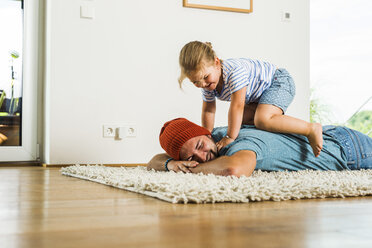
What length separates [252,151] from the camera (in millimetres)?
1761

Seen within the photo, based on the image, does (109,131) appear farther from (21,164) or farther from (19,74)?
(19,74)

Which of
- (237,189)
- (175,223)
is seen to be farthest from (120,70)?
(175,223)

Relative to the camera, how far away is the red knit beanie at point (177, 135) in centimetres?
184

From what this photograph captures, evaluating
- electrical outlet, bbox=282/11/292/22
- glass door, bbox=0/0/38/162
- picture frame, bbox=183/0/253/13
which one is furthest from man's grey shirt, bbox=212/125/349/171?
electrical outlet, bbox=282/11/292/22

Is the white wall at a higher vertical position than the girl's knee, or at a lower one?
higher

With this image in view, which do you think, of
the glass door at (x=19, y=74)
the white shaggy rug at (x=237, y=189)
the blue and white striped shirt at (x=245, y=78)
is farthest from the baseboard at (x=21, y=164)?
the white shaggy rug at (x=237, y=189)

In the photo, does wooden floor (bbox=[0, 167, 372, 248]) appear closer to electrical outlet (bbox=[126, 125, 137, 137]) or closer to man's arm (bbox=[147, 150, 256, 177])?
man's arm (bbox=[147, 150, 256, 177])

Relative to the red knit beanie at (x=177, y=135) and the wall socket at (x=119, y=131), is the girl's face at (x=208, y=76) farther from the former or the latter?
the wall socket at (x=119, y=131)

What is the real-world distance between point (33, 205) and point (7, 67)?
90.1 inches

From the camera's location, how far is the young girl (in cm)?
191

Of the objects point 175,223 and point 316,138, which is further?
point 316,138

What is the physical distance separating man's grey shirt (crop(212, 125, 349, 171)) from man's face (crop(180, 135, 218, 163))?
0.06 m

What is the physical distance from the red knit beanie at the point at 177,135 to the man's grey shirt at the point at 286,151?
0.16 m

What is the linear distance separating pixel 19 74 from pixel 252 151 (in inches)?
83.4
